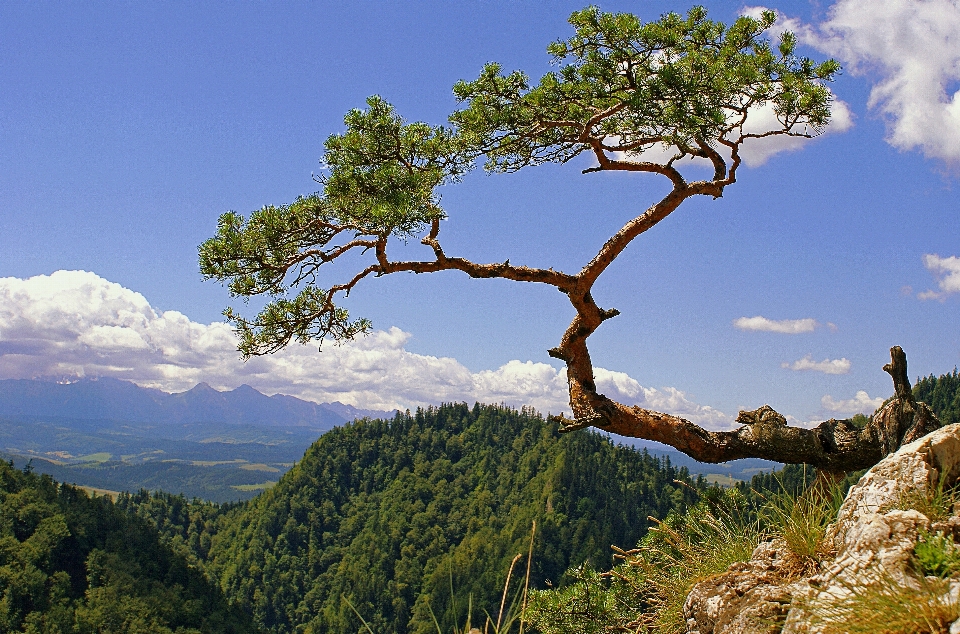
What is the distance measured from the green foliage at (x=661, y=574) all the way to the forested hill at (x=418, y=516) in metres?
99.0

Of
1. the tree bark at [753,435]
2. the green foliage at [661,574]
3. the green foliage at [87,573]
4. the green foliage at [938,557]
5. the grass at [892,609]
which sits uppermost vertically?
the tree bark at [753,435]

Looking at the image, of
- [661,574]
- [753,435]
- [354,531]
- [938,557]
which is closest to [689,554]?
[661,574]

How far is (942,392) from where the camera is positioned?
8738 centimetres

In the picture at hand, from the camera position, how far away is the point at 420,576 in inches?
5300

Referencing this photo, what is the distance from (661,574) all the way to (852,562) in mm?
2281

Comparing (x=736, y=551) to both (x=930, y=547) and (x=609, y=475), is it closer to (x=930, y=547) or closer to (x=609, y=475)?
(x=930, y=547)

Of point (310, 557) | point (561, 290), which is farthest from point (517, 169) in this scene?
point (310, 557)

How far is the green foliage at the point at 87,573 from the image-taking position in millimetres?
81750

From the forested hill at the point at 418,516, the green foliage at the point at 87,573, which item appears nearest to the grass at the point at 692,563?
the green foliage at the point at 87,573

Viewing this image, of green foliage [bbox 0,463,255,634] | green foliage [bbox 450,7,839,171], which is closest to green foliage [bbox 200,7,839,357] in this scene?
green foliage [bbox 450,7,839,171]

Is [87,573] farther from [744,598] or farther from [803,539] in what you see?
[803,539]

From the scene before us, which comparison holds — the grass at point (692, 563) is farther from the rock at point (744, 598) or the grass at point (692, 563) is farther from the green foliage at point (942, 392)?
the green foliage at point (942, 392)

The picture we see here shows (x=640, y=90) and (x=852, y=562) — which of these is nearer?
(x=852, y=562)

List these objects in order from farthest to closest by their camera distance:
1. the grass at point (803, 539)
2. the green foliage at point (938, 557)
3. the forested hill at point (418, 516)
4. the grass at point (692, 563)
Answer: the forested hill at point (418, 516)
the grass at point (692, 563)
the grass at point (803, 539)
the green foliage at point (938, 557)
